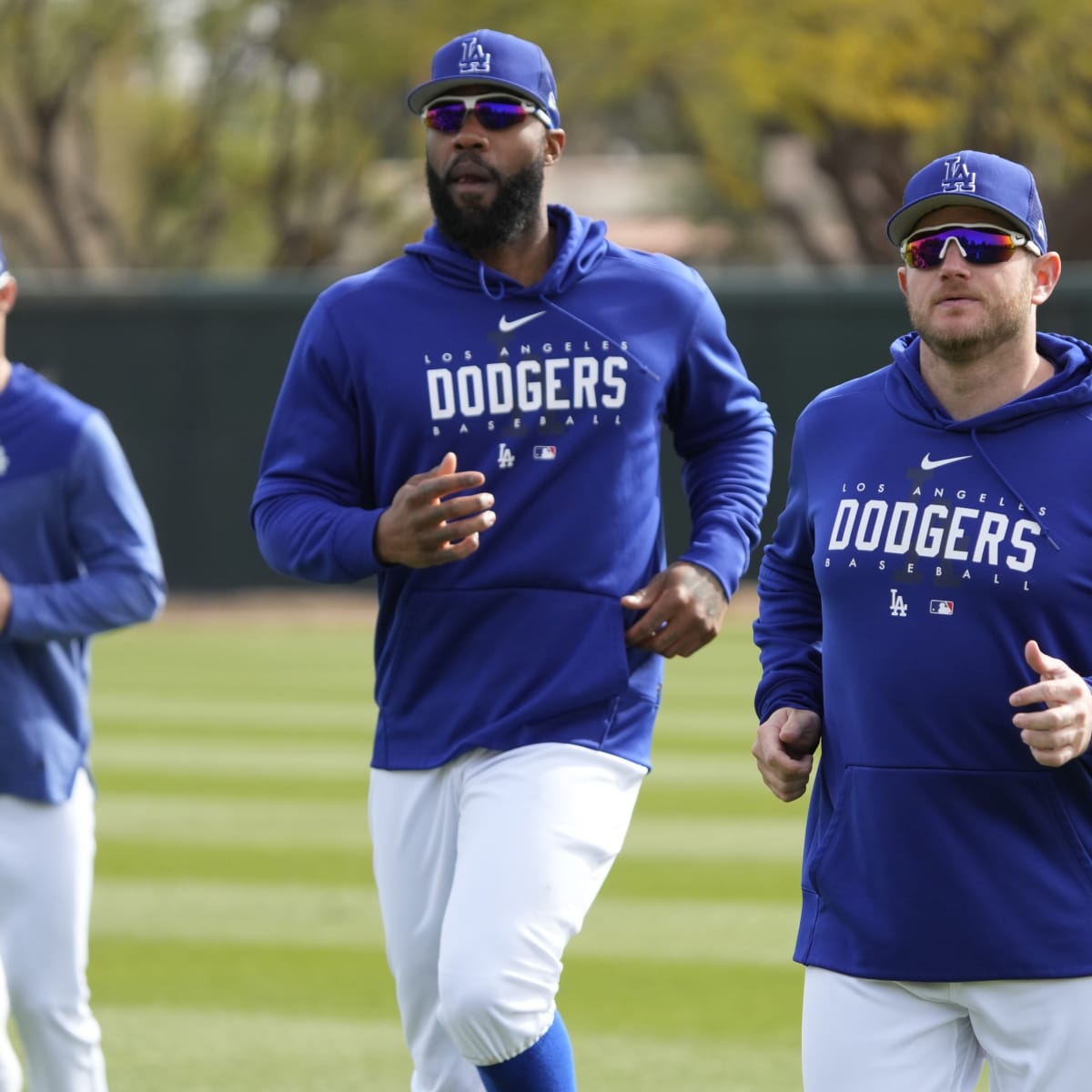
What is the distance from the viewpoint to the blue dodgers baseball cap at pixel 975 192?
3885 mm

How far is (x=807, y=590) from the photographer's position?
4344 millimetres

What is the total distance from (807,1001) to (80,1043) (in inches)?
72.4

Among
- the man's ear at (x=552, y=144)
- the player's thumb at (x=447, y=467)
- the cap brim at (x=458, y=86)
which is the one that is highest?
the cap brim at (x=458, y=86)

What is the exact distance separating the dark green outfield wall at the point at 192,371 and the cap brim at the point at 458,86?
15790 mm

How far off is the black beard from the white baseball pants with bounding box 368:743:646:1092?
1112 mm

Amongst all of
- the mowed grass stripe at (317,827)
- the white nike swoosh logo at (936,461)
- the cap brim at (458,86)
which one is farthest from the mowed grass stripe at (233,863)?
the white nike swoosh logo at (936,461)

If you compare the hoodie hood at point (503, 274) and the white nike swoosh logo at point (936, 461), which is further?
the hoodie hood at point (503, 274)

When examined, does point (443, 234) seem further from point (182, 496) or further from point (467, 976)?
point (182, 496)

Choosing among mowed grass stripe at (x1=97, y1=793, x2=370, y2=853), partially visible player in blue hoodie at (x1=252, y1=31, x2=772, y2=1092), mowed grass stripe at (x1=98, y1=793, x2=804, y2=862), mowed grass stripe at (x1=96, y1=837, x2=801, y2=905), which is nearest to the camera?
partially visible player in blue hoodie at (x1=252, y1=31, x2=772, y2=1092)

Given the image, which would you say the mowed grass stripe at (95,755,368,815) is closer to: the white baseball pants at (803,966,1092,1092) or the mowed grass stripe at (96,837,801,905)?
the mowed grass stripe at (96,837,801,905)

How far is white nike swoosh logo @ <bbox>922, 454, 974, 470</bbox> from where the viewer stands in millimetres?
3891

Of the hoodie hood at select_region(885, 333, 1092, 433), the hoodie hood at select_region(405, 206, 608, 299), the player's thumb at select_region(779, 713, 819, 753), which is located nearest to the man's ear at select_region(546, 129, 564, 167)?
the hoodie hood at select_region(405, 206, 608, 299)

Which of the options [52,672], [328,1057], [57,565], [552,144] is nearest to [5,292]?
[57,565]

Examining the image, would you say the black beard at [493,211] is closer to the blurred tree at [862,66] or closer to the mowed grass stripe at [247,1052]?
the mowed grass stripe at [247,1052]
